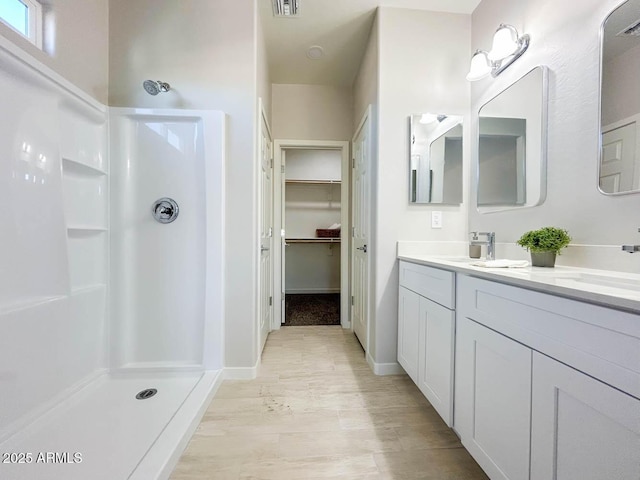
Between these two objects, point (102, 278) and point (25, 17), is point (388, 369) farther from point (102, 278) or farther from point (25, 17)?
point (25, 17)

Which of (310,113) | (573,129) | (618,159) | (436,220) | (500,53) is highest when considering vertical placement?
(310,113)

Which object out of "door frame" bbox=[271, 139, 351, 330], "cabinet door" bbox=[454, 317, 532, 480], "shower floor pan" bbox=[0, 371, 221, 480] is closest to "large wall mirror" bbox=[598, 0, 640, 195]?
"cabinet door" bbox=[454, 317, 532, 480]

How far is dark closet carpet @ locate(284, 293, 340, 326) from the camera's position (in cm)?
299

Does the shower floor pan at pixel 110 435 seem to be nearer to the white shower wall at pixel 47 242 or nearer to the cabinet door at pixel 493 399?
the white shower wall at pixel 47 242

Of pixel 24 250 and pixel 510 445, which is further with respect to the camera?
pixel 24 250

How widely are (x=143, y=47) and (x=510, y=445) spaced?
2.82 meters

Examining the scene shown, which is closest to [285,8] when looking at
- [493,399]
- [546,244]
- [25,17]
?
[25,17]

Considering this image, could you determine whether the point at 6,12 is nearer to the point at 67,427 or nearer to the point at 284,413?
the point at 67,427

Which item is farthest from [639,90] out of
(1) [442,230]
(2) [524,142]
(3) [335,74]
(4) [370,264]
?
(3) [335,74]

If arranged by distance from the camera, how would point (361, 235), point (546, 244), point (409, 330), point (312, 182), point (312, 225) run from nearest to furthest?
point (546, 244), point (409, 330), point (361, 235), point (312, 182), point (312, 225)

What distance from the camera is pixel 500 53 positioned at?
152 cm

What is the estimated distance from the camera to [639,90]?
92 cm

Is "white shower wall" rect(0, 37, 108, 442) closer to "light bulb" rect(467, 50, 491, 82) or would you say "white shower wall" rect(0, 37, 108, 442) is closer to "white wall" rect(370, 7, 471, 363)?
"white wall" rect(370, 7, 471, 363)

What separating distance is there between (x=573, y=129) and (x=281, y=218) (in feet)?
7.47
